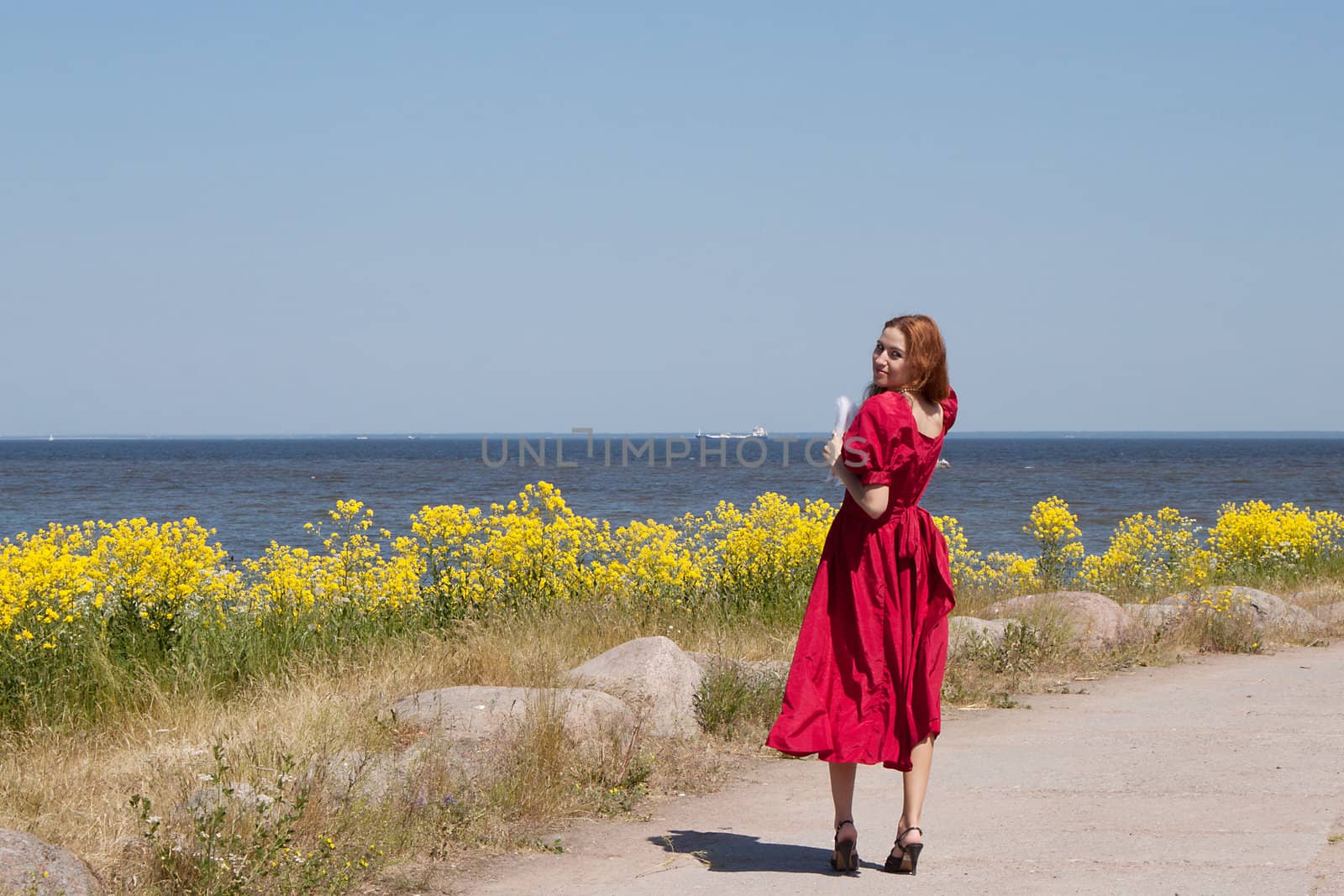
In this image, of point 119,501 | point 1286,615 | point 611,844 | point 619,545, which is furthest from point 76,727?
point 119,501

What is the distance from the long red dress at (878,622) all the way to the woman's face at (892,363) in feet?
0.28

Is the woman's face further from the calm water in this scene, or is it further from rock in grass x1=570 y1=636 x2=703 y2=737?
the calm water

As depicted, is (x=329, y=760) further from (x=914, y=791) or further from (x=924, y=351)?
(x=924, y=351)

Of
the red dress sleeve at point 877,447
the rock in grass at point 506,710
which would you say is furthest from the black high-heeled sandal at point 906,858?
the rock in grass at point 506,710

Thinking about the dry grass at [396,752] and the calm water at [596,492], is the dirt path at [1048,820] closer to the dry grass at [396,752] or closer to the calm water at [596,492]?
the dry grass at [396,752]

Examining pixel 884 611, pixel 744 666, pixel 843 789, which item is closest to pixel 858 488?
pixel 884 611

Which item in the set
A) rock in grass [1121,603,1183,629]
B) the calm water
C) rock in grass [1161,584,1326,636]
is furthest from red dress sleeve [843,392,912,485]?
the calm water

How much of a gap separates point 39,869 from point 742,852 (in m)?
2.48

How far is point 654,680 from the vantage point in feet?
22.6

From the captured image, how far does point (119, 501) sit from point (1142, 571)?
142 feet

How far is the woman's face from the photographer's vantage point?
4.70 metres

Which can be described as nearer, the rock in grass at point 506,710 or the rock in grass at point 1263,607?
the rock in grass at point 506,710

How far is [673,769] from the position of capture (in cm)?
618

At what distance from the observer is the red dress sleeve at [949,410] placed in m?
4.85
